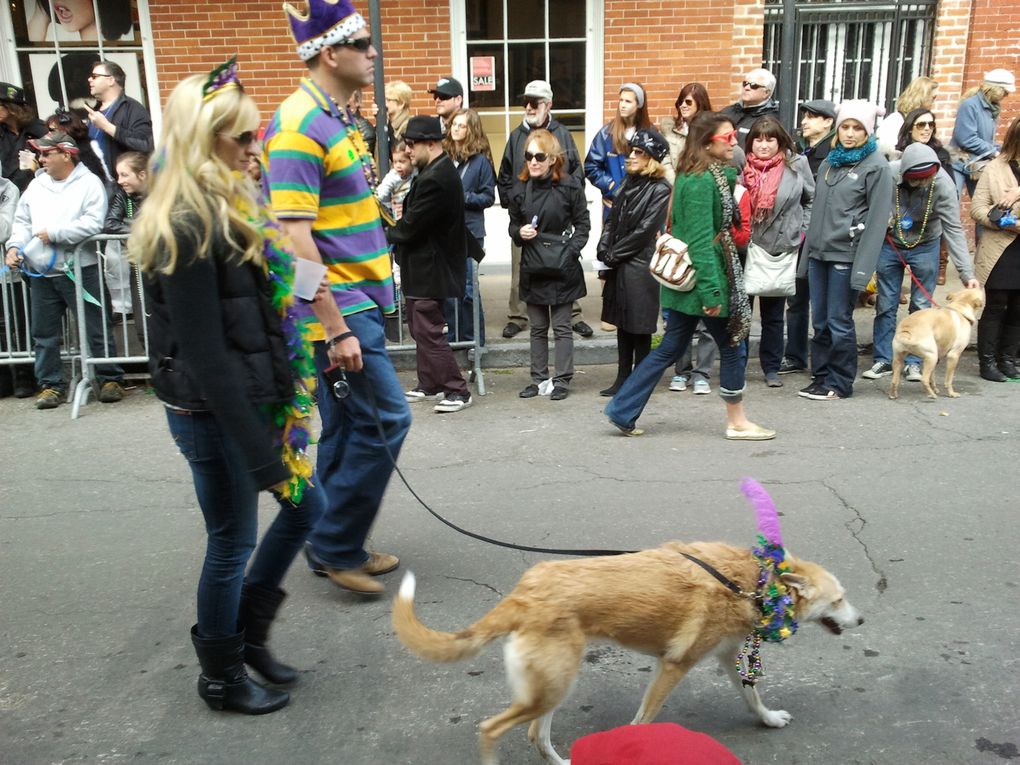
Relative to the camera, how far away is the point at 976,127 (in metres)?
9.47

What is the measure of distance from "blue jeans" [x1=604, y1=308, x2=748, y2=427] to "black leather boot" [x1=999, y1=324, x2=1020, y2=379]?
110 inches

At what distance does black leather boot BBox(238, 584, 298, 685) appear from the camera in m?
3.40

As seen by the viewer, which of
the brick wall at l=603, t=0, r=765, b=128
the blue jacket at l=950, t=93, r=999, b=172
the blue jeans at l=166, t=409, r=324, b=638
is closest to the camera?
the blue jeans at l=166, t=409, r=324, b=638

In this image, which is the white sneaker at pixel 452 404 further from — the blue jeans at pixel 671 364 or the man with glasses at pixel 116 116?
the man with glasses at pixel 116 116

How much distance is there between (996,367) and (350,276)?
5.83 m

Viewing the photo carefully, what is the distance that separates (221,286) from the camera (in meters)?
2.83

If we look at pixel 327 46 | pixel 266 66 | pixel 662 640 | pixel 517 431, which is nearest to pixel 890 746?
pixel 662 640

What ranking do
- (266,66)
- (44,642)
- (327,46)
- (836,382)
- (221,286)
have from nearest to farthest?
(221,286), (327,46), (44,642), (836,382), (266,66)

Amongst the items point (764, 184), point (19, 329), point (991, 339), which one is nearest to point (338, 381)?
point (764, 184)

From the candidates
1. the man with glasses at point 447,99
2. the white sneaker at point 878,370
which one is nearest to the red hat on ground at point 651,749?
the white sneaker at point 878,370

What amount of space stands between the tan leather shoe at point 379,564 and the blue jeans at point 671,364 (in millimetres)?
2304

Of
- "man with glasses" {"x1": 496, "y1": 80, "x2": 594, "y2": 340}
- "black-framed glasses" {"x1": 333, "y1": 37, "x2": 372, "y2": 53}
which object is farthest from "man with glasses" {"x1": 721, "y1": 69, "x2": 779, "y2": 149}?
"black-framed glasses" {"x1": 333, "y1": 37, "x2": 372, "y2": 53}

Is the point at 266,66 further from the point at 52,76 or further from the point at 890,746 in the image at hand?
the point at 890,746

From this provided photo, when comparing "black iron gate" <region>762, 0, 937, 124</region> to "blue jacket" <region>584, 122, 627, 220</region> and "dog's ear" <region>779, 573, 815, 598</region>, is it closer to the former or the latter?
"blue jacket" <region>584, 122, 627, 220</region>
